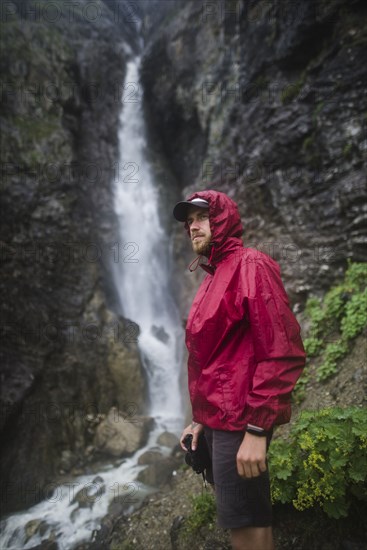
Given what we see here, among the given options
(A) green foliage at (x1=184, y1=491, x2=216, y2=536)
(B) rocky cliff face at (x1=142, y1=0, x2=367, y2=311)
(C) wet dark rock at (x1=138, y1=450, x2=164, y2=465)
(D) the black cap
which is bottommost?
(C) wet dark rock at (x1=138, y1=450, x2=164, y2=465)

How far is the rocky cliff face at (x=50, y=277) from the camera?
26.7 feet

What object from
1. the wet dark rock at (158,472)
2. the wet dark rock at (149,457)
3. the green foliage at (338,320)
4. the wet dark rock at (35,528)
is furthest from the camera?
the wet dark rock at (149,457)

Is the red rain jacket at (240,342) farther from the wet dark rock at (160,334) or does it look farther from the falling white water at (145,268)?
the wet dark rock at (160,334)

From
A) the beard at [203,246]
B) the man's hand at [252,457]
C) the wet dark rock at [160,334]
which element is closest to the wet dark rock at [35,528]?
the man's hand at [252,457]

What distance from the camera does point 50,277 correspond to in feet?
34.2

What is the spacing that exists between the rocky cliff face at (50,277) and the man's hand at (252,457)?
7956mm

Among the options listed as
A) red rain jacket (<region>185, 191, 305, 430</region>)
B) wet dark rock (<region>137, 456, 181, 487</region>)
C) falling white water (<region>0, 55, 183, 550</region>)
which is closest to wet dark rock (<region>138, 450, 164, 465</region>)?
falling white water (<region>0, 55, 183, 550</region>)

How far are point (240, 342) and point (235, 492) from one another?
2.94 ft

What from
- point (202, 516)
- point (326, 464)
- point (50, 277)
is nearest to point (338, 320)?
point (326, 464)

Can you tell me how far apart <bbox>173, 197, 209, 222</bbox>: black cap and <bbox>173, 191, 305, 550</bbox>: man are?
44cm

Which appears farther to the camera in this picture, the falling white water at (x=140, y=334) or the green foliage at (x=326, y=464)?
the falling white water at (x=140, y=334)

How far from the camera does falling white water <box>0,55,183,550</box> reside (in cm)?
629

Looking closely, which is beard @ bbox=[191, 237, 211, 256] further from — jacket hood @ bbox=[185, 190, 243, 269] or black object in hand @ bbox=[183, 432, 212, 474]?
black object in hand @ bbox=[183, 432, 212, 474]

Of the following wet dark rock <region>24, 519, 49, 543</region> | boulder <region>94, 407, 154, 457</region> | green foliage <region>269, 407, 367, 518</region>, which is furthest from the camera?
boulder <region>94, 407, 154, 457</region>
